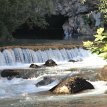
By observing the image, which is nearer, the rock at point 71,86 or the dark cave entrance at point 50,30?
the rock at point 71,86

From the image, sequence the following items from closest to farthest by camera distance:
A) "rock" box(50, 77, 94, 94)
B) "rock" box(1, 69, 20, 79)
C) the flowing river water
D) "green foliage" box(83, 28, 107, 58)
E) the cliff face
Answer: "green foliage" box(83, 28, 107, 58) → the flowing river water → "rock" box(50, 77, 94, 94) → "rock" box(1, 69, 20, 79) → the cliff face

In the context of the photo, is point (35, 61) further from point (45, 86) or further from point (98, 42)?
point (98, 42)

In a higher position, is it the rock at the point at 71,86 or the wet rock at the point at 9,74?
the rock at the point at 71,86

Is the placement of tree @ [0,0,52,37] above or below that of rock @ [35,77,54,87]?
above

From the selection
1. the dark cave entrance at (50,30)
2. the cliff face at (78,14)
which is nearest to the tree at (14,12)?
the dark cave entrance at (50,30)

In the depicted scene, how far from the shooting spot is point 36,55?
28.0m

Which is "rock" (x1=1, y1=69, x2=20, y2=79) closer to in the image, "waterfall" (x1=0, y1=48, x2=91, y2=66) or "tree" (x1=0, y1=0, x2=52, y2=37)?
"waterfall" (x1=0, y1=48, x2=91, y2=66)

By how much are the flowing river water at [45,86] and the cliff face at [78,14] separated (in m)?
22.9

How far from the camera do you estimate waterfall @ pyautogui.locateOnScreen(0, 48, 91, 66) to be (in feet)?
87.8

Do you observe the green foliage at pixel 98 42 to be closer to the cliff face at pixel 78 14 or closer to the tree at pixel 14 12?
the tree at pixel 14 12

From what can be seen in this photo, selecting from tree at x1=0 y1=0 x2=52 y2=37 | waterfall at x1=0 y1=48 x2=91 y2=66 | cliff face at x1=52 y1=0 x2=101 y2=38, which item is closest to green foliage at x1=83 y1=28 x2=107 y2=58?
waterfall at x1=0 y1=48 x2=91 y2=66

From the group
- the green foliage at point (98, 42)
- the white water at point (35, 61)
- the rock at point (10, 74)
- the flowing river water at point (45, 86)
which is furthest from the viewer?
the rock at point (10, 74)

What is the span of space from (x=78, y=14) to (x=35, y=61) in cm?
2783

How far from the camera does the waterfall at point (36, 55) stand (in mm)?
26767
